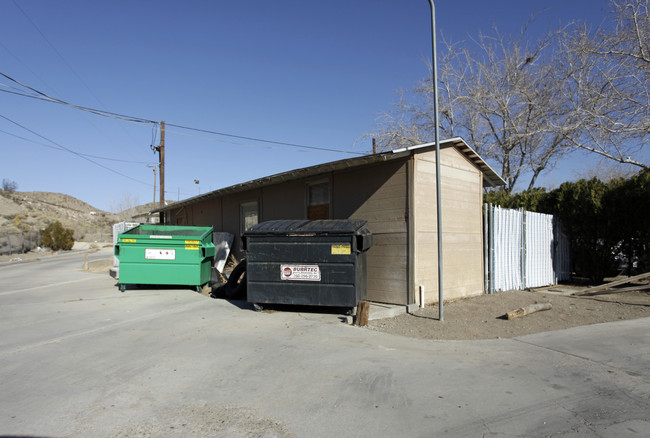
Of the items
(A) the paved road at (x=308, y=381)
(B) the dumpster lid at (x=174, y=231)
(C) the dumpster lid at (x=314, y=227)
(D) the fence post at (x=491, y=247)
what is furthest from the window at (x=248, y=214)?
(D) the fence post at (x=491, y=247)

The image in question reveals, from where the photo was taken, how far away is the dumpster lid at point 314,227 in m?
7.10

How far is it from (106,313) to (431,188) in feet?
23.4

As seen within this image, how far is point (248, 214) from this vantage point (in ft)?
44.0

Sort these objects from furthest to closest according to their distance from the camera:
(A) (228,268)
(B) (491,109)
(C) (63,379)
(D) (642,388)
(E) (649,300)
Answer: (B) (491,109), (A) (228,268), (E) (649,300), (C) (63,379), (D) (642,388)

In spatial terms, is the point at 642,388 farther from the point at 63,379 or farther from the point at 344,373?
the point at 63,379

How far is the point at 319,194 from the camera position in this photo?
10.1 metres

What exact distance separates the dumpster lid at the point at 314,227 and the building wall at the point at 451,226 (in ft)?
4.29

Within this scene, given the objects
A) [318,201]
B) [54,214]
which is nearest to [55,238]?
[318,201]

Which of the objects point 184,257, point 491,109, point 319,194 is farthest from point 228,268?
point 491,109

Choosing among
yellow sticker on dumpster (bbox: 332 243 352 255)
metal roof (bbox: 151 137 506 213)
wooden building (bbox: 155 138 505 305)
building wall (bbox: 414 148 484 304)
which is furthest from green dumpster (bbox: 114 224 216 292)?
building wall (bbox: 414 148 484 304)

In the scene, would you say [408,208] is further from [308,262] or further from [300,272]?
[300,272]

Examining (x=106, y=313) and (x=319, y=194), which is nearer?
(x=106, y=313)

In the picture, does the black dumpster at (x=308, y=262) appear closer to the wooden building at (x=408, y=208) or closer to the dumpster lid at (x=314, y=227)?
the dumpster lid at (x=314, y=227)

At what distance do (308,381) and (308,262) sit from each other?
312 centimetres
